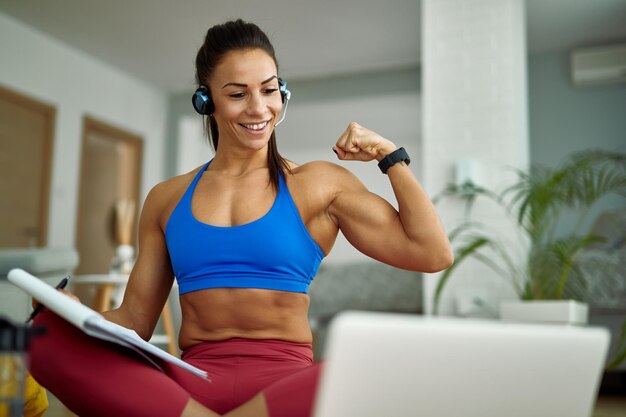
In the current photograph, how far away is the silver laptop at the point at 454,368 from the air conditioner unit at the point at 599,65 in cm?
572

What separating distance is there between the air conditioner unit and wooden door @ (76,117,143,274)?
4093 mm

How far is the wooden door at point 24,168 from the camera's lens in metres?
5.61

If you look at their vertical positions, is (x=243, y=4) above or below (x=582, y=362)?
above

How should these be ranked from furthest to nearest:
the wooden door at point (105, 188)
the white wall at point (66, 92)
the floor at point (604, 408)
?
the wooden door at point (105, 188), the white wall at point (66, 92), the floor at point (604, 408)

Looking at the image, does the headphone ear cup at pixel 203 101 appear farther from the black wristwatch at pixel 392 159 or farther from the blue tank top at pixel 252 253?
the black wristwatch at pixel 392 159

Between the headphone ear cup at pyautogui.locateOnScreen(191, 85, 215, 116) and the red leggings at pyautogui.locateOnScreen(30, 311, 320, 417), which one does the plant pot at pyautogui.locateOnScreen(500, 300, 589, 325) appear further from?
the red leggings at pyautogui.locateOnScreen(30, 311, 320, 417)

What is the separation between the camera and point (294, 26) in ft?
18.7

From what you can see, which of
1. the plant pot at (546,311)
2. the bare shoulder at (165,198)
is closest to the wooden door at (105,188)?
the plant pot at (546,311)

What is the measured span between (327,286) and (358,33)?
2044 mm

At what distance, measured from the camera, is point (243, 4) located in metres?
5.42

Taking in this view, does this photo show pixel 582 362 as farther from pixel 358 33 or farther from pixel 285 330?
pixel 358 33

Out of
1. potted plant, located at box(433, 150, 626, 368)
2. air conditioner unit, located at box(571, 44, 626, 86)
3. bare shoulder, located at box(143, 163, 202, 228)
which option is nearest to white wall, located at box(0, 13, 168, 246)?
potted plant, located at box(433, 150, 626, 368)

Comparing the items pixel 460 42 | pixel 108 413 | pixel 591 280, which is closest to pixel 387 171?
pixel 108 413

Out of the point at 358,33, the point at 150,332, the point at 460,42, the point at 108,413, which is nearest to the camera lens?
the point at 108,413
